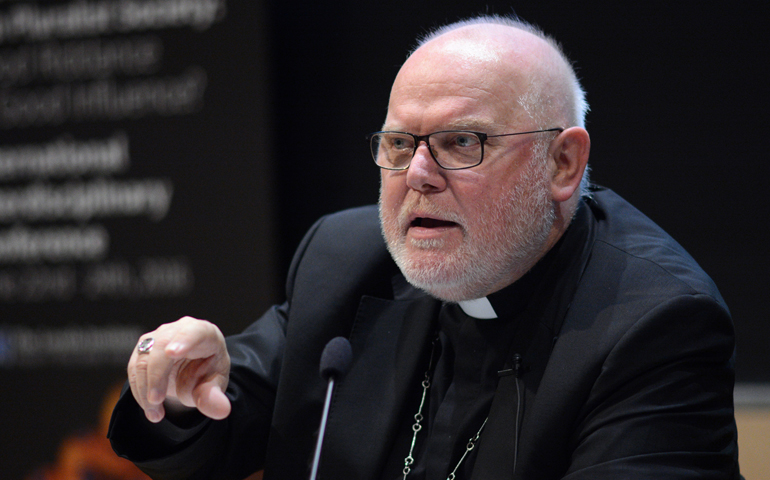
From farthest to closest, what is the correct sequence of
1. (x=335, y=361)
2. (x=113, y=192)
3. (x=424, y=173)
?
(x=113, y=192) → (x=424, y=173) → (x=335, y=361)

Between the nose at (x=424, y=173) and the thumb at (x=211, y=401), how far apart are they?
0.62 m

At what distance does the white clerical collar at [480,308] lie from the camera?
1703 mm

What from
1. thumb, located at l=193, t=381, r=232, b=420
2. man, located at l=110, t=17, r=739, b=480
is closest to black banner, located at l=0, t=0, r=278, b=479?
man, located at l=110, t=17, r=739, b=480

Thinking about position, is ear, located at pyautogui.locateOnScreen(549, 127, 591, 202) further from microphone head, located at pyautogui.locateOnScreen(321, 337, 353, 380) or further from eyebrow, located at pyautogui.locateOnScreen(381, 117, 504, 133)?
microphone head, located at pyautogui.locateOnScreen(321, 337, 353, 380)

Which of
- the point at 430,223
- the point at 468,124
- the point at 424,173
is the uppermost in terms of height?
the point at 468,124

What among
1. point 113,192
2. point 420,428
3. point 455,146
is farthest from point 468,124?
point 113,192

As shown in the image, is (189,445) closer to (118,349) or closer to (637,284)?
(637,284)

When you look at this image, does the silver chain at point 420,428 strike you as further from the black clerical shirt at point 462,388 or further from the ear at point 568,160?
the ear at point 568,160

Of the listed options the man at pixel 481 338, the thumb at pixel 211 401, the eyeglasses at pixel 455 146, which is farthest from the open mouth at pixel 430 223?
the thumb at pixel 211 401

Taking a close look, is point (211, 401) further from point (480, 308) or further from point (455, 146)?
point (455, 146)

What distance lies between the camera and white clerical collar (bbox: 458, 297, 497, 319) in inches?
67.1

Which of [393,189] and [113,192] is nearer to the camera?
[393,189]

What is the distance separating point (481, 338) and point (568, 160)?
0.48m

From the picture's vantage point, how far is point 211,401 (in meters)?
1.50
